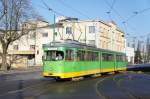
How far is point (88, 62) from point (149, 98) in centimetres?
1651

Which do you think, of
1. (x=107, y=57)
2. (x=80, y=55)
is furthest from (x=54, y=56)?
(x=107, y=57)

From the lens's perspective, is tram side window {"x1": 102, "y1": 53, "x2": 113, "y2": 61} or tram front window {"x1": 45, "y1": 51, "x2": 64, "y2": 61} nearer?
tram front window {"x1": 45, "y1": 51, "x2": 64, "y2": 61}

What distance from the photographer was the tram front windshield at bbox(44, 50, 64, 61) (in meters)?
28.5

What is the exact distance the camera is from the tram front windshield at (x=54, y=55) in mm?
28469

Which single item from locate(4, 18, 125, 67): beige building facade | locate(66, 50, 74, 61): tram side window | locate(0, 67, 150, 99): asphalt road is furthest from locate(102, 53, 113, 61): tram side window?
locate(4, 18, 125, 67): beige building facade

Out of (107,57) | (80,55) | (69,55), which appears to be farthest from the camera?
(107,57)

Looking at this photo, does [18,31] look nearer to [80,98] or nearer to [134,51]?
[80,98]

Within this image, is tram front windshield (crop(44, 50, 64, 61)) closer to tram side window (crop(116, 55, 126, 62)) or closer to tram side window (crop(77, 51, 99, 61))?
tram side window (crop(77, 51, 99, 61))

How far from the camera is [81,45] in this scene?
3167 cm

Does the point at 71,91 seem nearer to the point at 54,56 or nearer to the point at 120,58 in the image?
the point at 54,56

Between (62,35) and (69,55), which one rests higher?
(62,35)

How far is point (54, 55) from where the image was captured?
2864 cm

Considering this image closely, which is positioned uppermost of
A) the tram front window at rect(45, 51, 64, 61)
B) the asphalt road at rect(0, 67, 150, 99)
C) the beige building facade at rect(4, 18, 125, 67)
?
the beige building facade at rect(4, 18, 125, 67)

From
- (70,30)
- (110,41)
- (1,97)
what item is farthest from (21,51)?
(1,97)
